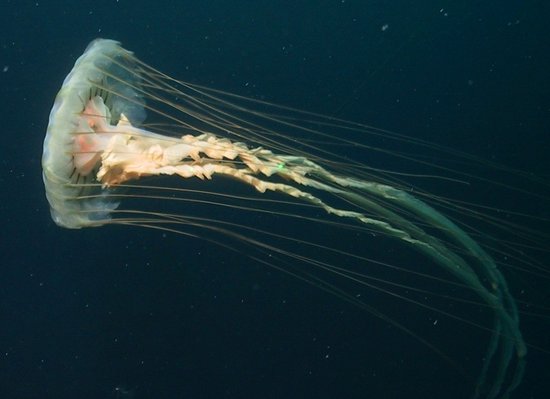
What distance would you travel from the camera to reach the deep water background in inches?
243

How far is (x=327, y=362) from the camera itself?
6727mm

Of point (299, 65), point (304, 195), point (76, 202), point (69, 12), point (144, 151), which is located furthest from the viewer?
point (299, 65)

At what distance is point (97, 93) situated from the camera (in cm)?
369

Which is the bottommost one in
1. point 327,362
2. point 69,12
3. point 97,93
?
point 327,362

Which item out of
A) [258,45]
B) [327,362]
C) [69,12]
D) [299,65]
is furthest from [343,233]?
[69,12]

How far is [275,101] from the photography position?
671 cm

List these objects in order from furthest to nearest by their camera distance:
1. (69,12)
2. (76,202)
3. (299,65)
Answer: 1. (299,65)
2. (69,12)
3. (76,202)

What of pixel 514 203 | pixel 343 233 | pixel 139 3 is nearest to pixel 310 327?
pixel 343 233

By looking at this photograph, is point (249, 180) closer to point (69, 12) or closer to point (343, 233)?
point (343, 233)

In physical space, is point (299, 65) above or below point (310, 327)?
above

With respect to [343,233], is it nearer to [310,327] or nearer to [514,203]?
[310,327]

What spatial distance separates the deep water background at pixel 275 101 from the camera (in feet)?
20.2

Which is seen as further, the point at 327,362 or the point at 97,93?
the point at 327,362

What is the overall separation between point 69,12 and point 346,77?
368cm
